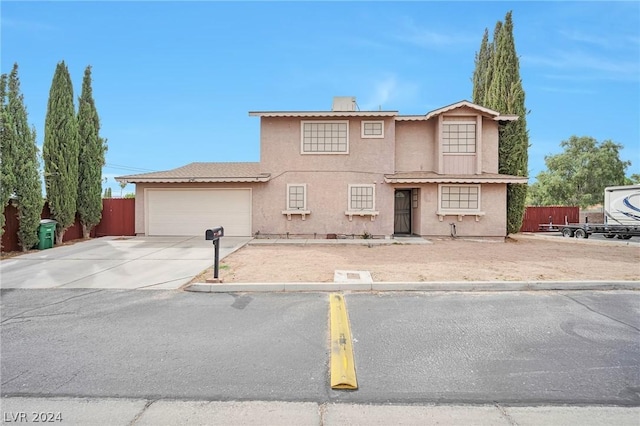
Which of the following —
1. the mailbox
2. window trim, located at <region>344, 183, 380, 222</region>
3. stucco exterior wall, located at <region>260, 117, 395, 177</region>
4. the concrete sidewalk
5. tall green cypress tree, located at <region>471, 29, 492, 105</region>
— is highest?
tall green cypress tree, located at <region>471, 29, 492, 105</region>

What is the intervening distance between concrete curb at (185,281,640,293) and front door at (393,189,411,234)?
9.87m

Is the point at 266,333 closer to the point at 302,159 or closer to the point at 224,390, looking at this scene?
the point at 224,390

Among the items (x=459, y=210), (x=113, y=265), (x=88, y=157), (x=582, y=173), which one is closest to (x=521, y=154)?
(x=459, y=210)

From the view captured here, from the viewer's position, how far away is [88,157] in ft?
45.3

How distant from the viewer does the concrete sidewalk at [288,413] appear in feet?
7.89

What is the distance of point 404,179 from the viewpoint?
13.6 m

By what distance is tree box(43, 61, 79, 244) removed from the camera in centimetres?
1230

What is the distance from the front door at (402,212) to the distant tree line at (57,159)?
14.5 metres

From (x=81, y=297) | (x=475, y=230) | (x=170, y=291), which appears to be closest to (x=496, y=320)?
(x=170, y=291)

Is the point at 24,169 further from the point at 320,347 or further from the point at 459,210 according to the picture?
the point at 459,210

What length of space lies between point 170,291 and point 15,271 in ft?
17.0

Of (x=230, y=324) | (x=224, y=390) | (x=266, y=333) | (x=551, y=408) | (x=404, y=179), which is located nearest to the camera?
(x=551, y=408)

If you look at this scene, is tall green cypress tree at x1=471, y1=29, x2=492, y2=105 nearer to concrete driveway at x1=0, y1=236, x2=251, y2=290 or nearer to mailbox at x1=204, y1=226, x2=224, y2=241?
concrete driveway at x1=0, y1=236, x2=251, y2=290

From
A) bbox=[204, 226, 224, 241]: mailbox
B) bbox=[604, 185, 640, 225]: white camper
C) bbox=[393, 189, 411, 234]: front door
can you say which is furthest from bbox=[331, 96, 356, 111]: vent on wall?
bbox=[604, 185, 640, 225]: white camper
